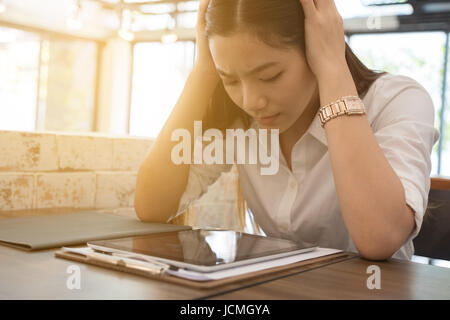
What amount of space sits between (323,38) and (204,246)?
487mm

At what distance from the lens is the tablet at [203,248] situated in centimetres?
59

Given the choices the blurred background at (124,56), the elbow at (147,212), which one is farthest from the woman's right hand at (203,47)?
the blurred background at (124,56)

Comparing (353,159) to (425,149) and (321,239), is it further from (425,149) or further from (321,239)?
(321,239)

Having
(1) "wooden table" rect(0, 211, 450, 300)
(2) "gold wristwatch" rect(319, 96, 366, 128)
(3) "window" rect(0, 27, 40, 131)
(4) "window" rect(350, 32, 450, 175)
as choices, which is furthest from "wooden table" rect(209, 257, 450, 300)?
(3) "window" rect(0, 27, 40, 131)

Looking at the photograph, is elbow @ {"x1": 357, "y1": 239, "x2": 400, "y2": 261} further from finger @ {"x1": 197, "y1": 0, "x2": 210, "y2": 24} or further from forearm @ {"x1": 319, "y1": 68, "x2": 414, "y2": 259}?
finger @ {"x1": 197, "y1": 0, "x2": 210, "y2": 24}

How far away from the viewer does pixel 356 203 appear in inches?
30.7

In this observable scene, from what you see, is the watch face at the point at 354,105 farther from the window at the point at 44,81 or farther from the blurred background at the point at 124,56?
the window at the point at 44,81

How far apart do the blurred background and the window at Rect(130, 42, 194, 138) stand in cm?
2

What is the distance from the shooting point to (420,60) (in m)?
5.52

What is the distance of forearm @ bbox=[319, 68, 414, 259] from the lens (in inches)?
29.9

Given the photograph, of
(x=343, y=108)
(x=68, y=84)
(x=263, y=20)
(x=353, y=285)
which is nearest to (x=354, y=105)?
(x=343, y=108)

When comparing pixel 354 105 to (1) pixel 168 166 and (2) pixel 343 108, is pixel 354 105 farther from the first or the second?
(1) pixel 168 166
